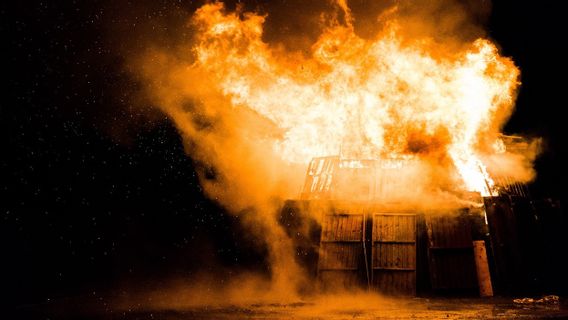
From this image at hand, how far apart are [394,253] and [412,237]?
1.99 ft

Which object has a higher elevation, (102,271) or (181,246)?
(181,246)

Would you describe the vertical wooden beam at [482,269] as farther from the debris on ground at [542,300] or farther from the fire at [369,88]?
the fire at [369,88]

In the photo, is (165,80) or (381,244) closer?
(381,244)

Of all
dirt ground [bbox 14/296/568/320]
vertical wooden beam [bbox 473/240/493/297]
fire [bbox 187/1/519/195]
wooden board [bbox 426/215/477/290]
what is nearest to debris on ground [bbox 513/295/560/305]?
dirt ground [bbox 14/296/568/320]

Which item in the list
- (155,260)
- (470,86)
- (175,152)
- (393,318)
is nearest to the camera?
(393,318)

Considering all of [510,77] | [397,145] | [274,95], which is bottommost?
[397,145]

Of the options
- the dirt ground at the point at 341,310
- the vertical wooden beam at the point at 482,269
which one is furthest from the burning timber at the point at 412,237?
the dirt ground at the point at 341,310

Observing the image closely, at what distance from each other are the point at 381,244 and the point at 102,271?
29.3 feet

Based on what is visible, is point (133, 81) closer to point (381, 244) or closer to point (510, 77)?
point (381, 244)

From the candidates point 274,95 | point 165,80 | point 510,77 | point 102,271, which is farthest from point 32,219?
point 510,77

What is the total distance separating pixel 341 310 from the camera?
22.2ft

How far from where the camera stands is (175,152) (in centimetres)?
1343

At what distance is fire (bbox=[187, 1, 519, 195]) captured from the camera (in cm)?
1040

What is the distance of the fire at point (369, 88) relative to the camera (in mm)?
10398
